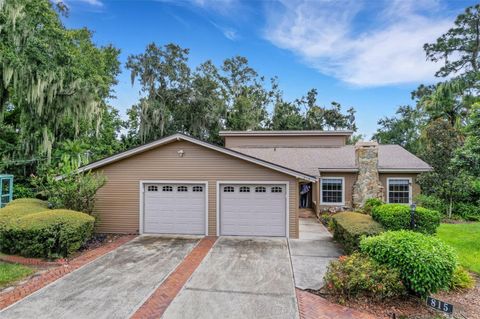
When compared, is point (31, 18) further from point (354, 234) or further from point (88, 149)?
point (354, 234)

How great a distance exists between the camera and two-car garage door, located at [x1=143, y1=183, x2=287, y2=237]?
382 inches

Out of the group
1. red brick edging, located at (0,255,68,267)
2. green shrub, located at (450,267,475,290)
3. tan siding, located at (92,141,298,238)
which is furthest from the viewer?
tan siding, located at (92,141,298,238)

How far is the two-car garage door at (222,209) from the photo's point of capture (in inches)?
382

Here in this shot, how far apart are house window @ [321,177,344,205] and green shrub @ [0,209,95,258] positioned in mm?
11694

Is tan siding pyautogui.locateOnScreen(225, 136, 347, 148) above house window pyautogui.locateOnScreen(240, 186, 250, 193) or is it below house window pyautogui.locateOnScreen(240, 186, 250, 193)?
above

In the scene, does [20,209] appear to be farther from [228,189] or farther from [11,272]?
[228,189]

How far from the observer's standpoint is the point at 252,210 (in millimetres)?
9773

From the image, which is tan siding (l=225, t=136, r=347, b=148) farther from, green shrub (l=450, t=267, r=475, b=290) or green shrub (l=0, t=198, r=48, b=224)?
green shrub (l=450, t=267, r=475, b=290)

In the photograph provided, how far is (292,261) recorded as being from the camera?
278 inches

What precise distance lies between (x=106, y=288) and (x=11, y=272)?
8.75ft

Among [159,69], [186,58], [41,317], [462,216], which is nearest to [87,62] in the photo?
[159,69]

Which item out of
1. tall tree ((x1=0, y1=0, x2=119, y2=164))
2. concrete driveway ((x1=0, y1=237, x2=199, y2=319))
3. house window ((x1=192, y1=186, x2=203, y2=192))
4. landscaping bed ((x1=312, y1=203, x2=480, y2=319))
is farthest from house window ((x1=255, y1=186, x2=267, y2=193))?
tall tree ((x1=0, y1=0, x2=119, y2=164))

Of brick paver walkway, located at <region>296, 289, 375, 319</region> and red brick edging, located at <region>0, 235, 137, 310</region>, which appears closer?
brick paver walkway, located at <region>296, 289, 375, 319</region>

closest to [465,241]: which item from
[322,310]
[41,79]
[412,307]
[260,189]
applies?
[412,307]
